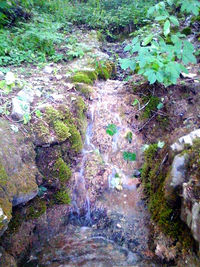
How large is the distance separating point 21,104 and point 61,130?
686 mm

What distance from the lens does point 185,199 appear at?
2328mm

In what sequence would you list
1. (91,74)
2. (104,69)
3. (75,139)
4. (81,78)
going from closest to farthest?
1. (75,139)
2. (81,78)
3. (91,74)
4. (104,69)

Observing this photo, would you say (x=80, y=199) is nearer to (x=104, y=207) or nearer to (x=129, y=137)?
(x=104, y=207)

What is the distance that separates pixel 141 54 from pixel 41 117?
1685mm

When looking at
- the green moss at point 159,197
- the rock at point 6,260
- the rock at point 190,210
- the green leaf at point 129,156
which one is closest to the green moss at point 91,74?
the green leaf at point 129,156

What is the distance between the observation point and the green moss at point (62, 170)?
3211mm

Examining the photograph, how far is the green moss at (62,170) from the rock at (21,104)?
839 millimetres

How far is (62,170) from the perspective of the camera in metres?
3.25

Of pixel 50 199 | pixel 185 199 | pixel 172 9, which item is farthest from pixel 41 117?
pixel 172 9

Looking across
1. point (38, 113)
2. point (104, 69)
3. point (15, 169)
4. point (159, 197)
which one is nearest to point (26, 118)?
point (38, 113)

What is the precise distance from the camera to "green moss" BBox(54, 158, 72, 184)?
10.5ft

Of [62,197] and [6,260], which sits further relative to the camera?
[62,197]

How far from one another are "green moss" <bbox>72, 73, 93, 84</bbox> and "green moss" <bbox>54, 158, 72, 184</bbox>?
Answer: 197 centimetres

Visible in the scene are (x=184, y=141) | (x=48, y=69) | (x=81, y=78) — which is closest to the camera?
(x=184, y=141)
